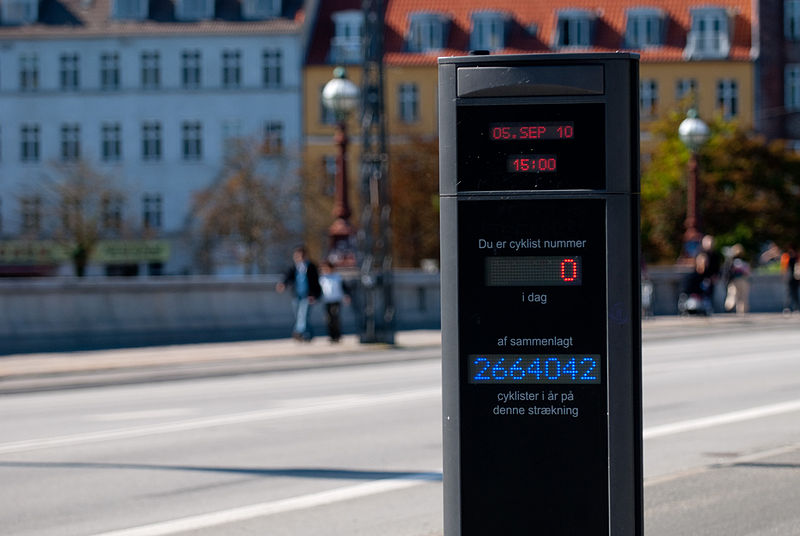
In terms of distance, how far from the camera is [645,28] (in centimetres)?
6775

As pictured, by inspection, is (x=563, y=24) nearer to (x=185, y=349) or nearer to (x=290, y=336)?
(x=290, y=336)

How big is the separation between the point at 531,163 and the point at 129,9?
63049 millimetres

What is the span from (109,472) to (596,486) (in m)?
5.89

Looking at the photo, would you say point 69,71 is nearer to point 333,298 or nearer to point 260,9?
point 260,9

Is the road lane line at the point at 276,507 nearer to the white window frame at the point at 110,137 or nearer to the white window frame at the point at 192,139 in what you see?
the white window frame at the point at 192,139

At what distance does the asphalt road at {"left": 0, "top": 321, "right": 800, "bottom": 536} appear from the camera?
26.2 feet

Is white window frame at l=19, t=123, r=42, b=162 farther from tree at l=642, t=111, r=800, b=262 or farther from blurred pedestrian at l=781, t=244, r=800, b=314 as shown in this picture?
blurred pedestrian at l=781, t=244, r=800, b=314

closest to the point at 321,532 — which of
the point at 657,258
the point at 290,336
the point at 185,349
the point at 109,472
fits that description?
the point at 109,472

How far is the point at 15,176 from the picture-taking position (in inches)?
2628

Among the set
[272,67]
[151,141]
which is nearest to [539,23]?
[272,67]

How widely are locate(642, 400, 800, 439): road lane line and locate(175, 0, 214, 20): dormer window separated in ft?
178

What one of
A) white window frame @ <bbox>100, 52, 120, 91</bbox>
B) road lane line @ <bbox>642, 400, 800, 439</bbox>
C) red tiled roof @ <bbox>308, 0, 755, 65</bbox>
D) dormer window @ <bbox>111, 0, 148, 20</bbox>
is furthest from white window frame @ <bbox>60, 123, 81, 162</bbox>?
road lane line @ <bbox>642, 400, 800, 439</bbox>

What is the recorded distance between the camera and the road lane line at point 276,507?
7.88m

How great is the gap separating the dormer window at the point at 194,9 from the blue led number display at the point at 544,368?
62.5m
